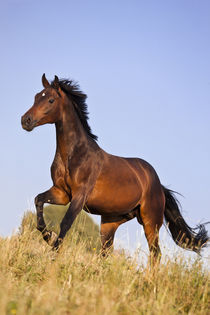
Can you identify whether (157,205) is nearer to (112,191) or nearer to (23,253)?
(112,191)

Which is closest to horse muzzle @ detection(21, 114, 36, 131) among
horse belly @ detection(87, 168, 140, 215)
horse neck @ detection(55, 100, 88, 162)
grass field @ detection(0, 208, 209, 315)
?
horse neck @ detection(55, 100, 88, 162)

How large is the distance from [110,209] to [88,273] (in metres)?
2.52

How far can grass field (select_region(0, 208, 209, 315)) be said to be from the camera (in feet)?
10.4

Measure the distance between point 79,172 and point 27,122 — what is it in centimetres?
110

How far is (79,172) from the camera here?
6.72m

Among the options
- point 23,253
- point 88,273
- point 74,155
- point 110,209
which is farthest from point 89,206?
point 88,273

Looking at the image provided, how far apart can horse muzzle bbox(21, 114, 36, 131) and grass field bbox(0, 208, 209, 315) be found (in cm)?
156

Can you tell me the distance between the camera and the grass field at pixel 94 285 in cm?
317

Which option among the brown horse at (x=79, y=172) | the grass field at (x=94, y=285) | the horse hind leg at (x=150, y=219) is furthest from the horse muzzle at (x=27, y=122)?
the horse hind leg at (x=150, y=219)

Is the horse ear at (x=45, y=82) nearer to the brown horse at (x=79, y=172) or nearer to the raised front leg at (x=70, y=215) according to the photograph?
the brown horse at (x=79, y=172)

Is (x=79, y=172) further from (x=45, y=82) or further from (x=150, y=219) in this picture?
(x=150, y=219)

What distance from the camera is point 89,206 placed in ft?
23.2

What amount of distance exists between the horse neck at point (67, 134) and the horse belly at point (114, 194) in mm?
694

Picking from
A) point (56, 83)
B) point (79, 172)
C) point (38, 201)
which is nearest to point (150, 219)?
point (79, 172)
